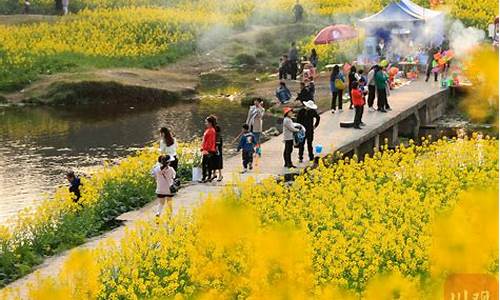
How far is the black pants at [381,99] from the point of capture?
1033 inches

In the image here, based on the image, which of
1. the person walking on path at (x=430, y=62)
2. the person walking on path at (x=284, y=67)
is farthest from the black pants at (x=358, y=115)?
the person walking on path at (x=284, y=67)

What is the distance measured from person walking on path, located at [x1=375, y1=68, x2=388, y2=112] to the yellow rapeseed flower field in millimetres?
6773

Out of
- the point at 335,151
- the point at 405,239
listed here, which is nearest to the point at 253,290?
the point at 405,239

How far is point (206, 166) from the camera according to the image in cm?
1939

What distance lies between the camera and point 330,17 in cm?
5112

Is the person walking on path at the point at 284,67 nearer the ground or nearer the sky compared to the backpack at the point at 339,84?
nearer the ground

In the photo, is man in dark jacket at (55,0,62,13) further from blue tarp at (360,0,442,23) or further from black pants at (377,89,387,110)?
black pants at (377,89,387,110)

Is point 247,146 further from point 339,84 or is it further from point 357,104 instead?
point 339,84

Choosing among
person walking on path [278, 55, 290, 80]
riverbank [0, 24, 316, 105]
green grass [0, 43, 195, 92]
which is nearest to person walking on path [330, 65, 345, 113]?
riverbank [0, 24, 316, 105]

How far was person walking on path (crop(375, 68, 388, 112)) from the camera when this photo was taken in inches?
1030

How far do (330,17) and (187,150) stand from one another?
2951 centimetres

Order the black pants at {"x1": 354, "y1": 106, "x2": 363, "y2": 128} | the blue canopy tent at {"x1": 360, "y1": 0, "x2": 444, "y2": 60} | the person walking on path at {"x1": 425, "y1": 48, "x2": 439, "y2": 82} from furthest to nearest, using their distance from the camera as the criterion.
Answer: the blue canopy tent at {"x1": 360, "y1": 0, "x2": 444, "y2": 60}
the person walking on path at {"x1": 425, "y1": 48, "x2": 439, "y2": 82}
the black pants at {"x1": 354, "y1": 106, "x2": 363, "y2": 128}

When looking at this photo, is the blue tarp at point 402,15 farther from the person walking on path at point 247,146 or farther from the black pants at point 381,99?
the person walking on path at point 247,146

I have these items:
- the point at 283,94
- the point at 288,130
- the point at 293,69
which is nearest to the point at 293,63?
the point at 293,69
